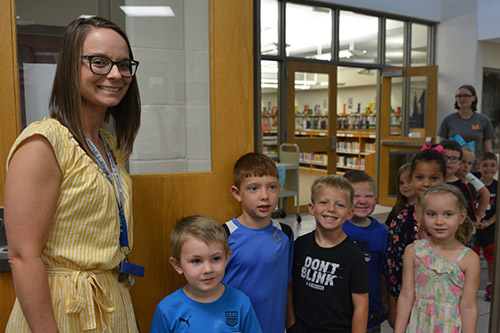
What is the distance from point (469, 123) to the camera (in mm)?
4289

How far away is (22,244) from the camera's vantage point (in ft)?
3.30

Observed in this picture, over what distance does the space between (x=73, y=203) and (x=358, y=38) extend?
22.0 feet

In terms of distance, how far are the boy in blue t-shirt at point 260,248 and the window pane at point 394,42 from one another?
6406 millimetres

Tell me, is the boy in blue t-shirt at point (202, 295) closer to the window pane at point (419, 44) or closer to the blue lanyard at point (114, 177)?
the blue lanyard at point (114, 177)

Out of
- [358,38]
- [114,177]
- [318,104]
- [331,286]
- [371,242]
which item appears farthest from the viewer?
[318,104]

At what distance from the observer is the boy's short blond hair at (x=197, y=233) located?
146 centimetres

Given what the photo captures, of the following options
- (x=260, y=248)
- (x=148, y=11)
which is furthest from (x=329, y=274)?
(x=148, y=11)

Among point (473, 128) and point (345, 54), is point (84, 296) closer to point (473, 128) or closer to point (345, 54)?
point (473, 128)

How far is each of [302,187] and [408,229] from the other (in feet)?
20.5

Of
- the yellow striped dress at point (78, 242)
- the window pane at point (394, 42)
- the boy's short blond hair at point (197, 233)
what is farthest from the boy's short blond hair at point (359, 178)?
the window pane at point (394, 42)

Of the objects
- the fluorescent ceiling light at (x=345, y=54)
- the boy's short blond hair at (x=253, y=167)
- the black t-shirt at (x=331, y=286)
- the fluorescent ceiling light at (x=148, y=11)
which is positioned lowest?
the black t-shirt at (x=331, y=286)

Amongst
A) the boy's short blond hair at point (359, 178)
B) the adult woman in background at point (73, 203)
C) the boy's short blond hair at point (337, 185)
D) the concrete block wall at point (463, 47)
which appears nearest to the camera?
the adult woman in background at point (73, 203)

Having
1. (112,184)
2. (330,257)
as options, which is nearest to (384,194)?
(330,257)

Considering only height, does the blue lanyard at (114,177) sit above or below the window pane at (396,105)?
below
